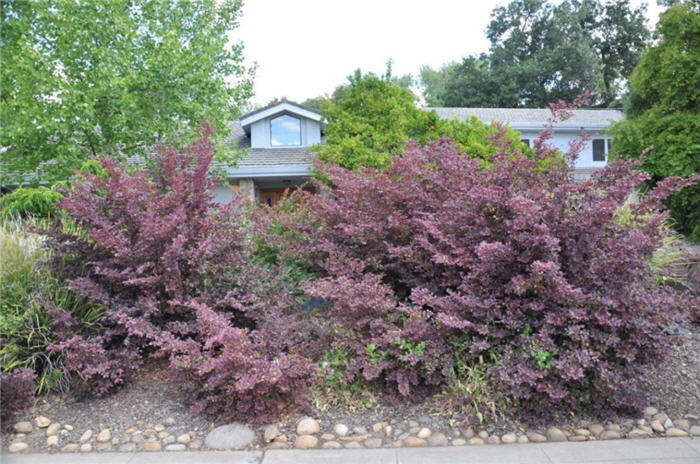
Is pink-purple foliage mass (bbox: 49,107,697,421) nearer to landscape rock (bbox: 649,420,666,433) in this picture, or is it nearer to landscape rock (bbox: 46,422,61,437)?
landscape rock (bbox: 649,420,666,433)

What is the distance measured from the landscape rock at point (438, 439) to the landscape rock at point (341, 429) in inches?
20.8

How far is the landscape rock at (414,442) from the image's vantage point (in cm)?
288

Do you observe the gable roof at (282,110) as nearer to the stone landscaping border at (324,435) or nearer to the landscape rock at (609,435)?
the stone landscaping border at (324,435)

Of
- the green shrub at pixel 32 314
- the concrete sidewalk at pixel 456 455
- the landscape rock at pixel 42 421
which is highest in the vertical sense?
the green shrub at pixel 32 314

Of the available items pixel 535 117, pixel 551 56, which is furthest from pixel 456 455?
pixel 551 56

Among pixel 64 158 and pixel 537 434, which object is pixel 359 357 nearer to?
pixel 537 434

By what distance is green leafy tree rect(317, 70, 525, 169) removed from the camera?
779cm

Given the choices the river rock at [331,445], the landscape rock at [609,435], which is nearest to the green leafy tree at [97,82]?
the river rock at [331,445]

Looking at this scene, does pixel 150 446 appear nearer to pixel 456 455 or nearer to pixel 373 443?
pixel 373 443

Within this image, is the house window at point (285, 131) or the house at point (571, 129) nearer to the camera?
the house window at point (285, 131)

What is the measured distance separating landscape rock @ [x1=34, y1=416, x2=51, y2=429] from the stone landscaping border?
4 cm

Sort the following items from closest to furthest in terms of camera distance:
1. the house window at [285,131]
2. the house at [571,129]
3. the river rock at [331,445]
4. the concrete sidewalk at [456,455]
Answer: the concrete sidewalk at [456,455], the river rock at [331,445], the house window at [285,131], the house at [571,129]

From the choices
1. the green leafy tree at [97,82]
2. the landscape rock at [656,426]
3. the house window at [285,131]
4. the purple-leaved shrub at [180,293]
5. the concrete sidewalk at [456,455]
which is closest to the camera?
the concrete sidewalk at [456,455]

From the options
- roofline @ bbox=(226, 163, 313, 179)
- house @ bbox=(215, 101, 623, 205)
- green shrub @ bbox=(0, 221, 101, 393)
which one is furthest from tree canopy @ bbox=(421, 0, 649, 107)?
green shrub @ bbox=(0, 221, 101, 393)
